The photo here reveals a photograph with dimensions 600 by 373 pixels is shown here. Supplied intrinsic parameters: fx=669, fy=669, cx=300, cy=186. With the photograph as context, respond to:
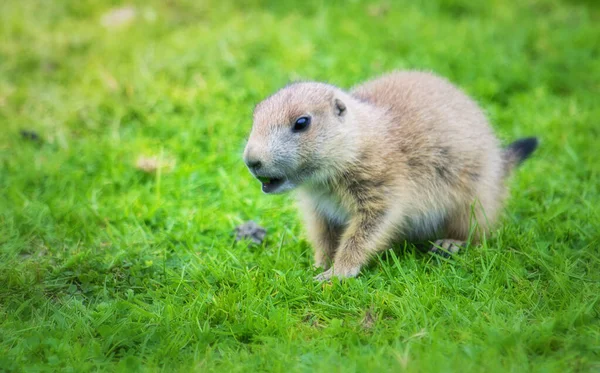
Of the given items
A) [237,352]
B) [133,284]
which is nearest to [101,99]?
[133,284]

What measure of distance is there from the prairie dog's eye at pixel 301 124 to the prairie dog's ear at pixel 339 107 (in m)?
0.25

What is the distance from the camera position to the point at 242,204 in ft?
17.4

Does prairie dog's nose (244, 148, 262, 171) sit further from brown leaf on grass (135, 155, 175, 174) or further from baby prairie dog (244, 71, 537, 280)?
brown leaf on grass (135, 155, 175, 174)

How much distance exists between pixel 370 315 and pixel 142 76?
13.7 ft

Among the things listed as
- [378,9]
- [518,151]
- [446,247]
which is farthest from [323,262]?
[378,9]

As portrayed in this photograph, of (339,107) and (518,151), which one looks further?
(518,151)

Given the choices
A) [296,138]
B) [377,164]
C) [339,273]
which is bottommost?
[339,273]

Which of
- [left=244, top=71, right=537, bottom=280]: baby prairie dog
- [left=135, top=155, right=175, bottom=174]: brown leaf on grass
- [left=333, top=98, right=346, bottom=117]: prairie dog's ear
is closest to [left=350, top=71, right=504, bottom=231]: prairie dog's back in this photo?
[left=244, top=71, right=537, bottom=280]: baby prairie dog

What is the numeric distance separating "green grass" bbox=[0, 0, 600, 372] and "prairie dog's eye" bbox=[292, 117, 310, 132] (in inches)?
35.2

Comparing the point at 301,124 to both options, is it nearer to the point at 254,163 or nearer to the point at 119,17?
the point at 254,163

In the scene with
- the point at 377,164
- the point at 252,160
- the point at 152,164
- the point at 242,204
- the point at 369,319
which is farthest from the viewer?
the point at 152,164

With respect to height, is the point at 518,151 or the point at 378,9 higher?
the point at 378,9

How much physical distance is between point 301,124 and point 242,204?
1309 millimetres

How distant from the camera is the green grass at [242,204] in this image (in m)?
3.47
